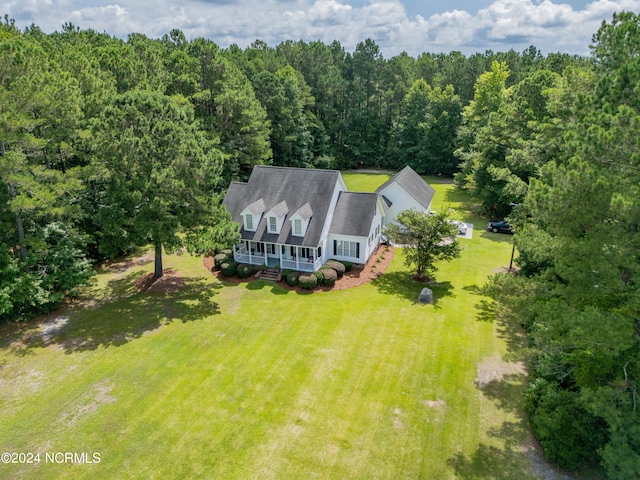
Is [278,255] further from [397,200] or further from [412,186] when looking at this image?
[412,186]

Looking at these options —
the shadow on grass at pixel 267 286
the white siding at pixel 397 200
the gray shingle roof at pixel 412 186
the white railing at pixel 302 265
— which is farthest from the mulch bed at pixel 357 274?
the gray shingle roof at pixel 412 186

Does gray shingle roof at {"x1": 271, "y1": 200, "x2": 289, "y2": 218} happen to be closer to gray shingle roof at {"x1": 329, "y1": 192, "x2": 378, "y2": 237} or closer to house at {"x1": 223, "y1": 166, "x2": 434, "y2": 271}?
house at {"x1": 223, "y1": 166, "x2": 434, "y2": 271}

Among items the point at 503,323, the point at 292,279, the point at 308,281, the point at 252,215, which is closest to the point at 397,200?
the point at 252,215

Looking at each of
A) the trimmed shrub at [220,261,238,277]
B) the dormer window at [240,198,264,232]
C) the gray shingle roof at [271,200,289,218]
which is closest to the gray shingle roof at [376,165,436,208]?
the gray shingle roof at [271,200,289,218]

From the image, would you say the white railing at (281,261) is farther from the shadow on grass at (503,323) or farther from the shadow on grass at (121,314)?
the shadow on grass at (503,323)

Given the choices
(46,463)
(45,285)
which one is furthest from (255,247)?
(46,463)
